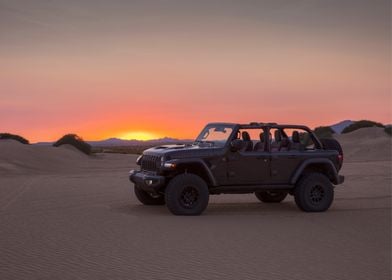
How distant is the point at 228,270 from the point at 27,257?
284 cm

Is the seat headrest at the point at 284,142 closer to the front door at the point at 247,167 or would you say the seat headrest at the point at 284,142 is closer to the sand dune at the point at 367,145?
the front door at the point at 247,167

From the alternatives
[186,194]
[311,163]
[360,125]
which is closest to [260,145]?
[311,163]

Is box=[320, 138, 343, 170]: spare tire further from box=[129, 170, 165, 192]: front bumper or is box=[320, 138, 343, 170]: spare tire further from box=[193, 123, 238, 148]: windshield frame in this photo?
box=[129, 170, 165, 192]: front bumper

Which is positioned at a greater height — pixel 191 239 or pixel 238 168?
pixel 238 168

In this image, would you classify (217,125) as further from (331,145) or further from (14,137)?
(14,137)

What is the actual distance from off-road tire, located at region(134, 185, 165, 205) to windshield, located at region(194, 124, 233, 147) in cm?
168

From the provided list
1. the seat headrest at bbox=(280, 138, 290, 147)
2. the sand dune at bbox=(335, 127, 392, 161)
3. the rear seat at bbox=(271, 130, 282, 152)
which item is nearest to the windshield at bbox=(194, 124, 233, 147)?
the rear seat at bbox=(271, 130, 282, 152)

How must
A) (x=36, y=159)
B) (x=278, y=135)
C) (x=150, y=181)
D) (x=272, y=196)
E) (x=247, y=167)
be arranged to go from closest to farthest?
(x=150, y=181) → (x=247, y=167) → (x=278, y=135) → (x=272, y=196) → (x=36, y=159)

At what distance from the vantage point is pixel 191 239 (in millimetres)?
10297

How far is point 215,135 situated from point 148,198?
2.37 meters

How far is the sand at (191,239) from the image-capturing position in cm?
806

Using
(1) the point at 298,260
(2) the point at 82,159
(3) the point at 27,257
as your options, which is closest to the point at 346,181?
(1) the point at 298,260

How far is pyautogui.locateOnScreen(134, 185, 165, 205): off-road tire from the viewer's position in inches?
596

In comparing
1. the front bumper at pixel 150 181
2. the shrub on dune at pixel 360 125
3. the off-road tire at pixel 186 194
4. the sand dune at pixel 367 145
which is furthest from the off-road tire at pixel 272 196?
the shrub on dune at pixel 360 125
